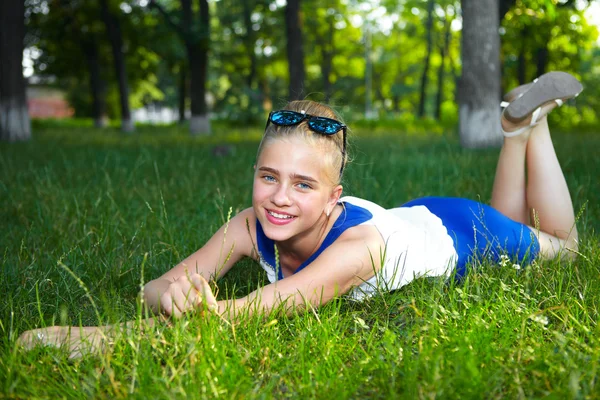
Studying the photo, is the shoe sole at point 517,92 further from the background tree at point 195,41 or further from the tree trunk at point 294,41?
the background tree at point 195,41

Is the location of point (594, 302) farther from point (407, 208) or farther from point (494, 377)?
point (407, 208)

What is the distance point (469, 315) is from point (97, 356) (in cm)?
129

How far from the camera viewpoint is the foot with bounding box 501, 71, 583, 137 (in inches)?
146

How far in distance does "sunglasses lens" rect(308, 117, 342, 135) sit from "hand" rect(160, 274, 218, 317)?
2.76ft

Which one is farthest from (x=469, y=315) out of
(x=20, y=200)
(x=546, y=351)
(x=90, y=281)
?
(x=20, y=200)

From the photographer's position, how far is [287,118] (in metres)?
2.63

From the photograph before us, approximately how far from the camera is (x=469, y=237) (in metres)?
3.30

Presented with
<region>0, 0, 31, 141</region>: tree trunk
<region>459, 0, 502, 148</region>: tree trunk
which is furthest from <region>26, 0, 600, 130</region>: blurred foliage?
<region>0, 0, 31, 141</region>: tree trunk

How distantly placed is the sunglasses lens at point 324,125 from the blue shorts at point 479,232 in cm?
99

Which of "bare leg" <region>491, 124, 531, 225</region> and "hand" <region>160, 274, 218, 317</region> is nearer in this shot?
"hand" <region>160, 274, 218, 317</region>

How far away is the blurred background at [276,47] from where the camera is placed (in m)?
14.1

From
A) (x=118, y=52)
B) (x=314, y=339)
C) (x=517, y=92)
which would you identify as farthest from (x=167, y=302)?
(x=118, y=52)

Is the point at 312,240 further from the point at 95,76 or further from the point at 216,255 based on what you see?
the point at 95,76

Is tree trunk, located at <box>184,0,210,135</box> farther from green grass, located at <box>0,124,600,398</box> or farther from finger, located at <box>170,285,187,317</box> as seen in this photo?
finger, located at <box>170,285,187,317</box>
